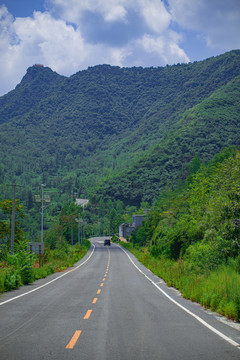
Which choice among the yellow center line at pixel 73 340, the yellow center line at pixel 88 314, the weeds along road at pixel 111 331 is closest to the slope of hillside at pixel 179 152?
the weeds along road at pixel 111 331

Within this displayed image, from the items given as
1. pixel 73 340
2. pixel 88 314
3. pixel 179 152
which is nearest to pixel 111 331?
pixel 73 340

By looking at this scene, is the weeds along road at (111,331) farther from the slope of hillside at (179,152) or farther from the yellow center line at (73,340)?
the slope of hillside at (179,152)

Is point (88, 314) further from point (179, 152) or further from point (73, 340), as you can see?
point (179, 152)

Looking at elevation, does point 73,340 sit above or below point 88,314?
above

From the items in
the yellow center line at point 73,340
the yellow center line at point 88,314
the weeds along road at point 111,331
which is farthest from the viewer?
the yellow center line at point 88,314

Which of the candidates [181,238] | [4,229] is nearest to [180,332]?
[181,238]

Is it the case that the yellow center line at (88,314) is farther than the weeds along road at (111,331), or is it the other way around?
the yellow center line at (88,314)

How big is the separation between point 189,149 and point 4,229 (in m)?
150

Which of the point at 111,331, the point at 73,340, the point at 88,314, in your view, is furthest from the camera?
the point at 88,314

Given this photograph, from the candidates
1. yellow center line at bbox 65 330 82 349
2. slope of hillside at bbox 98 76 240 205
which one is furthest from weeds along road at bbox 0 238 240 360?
slope of hillside at bbox 98 76 240 205

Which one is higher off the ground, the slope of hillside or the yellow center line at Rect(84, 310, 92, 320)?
the slope of hillside

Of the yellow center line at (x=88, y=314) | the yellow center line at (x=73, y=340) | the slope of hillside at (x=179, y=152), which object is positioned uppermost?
the slope of hillside at (x=179, y=152)

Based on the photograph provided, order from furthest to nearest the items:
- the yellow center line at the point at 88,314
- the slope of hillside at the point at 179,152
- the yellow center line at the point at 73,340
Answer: the slope of hillside at the point at 179,152 < the yellow center line at the point at 88,314 < the yellow center line at the point at 73,340

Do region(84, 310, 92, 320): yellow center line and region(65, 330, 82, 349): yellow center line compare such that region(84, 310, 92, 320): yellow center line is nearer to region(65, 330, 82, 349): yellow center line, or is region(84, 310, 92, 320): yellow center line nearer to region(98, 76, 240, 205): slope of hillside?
region(65, 330, 82, 349): yellow center line
